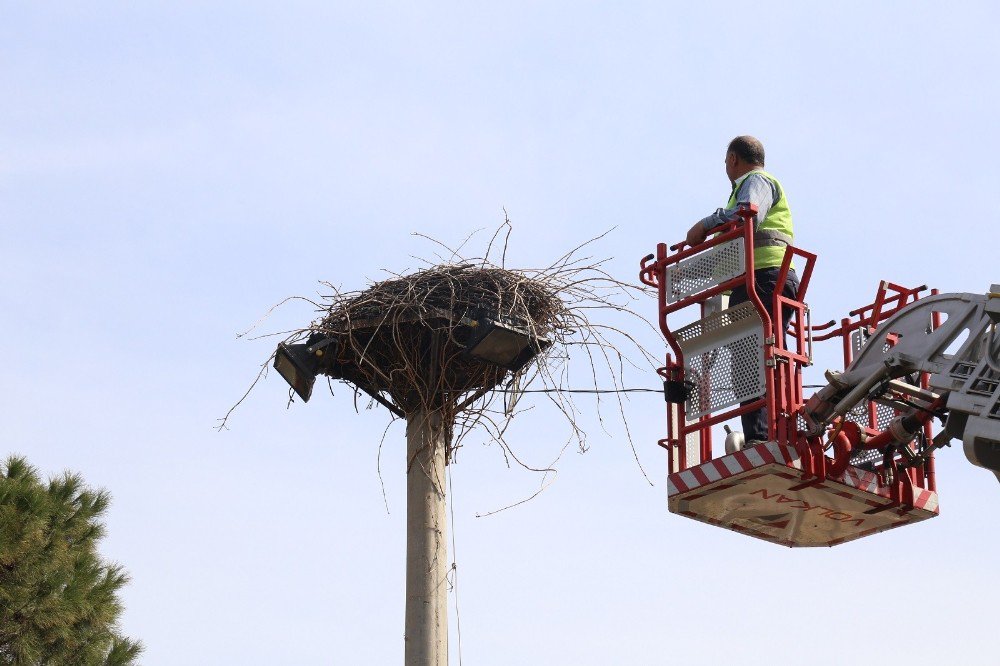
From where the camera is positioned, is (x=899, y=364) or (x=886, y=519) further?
(x=886, y=519)

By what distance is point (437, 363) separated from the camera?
11.0m

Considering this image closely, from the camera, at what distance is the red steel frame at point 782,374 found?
9633mm

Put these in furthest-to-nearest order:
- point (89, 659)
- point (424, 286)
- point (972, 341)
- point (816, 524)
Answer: point (89, 659) → point (424, 286) → point (816, 524) → point (972, 341)

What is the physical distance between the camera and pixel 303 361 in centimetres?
1096

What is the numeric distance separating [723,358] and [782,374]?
0.48m

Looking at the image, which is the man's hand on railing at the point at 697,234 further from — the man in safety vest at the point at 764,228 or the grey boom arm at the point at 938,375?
the grey boom arm at the point at 938,375

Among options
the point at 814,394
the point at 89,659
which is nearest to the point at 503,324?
the point at 814,394

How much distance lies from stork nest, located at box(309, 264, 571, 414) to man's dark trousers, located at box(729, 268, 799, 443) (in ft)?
4.53

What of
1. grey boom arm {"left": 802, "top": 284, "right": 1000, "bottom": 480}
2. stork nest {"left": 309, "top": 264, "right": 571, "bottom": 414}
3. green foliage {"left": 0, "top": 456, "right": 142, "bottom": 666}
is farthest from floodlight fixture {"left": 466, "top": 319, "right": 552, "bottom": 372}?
green foliage {"left": 0, "top": 456, "right": 142, "bottom": 666}

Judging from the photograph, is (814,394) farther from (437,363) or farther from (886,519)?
(437,363)

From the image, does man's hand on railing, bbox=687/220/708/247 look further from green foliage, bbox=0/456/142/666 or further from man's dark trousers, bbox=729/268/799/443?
green foliage, bbox=0/456/142/666

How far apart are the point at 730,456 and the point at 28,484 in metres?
7.56


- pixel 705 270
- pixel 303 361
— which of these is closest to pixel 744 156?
pixel 705 270

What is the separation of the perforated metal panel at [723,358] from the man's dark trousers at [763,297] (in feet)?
0.39
